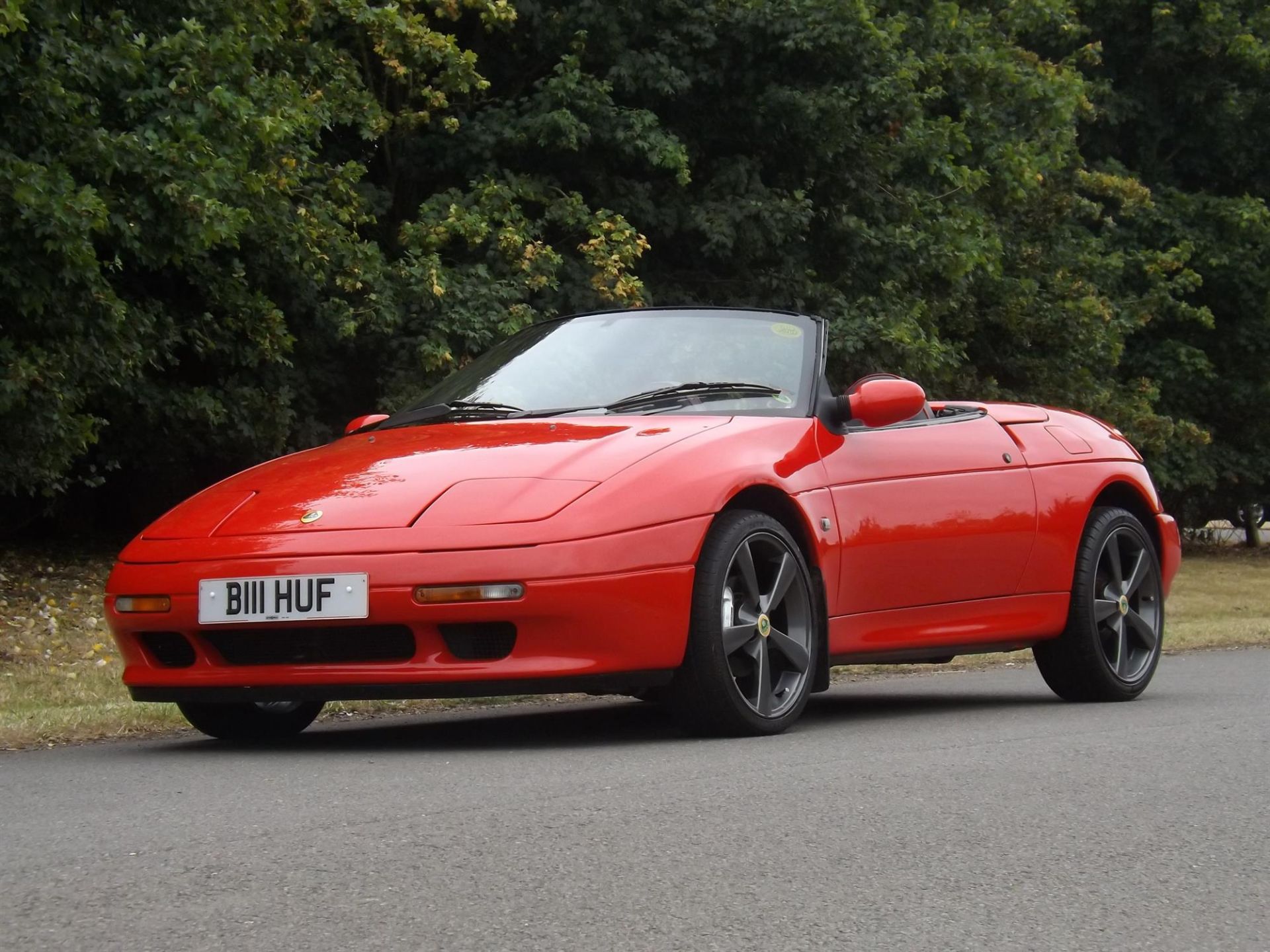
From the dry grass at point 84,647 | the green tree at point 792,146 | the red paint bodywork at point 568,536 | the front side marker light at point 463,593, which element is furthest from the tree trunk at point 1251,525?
the front side marker light at point 463,593

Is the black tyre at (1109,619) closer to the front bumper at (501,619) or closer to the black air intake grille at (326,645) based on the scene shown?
the front bumper at (501,619)

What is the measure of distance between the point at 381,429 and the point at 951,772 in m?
2.65

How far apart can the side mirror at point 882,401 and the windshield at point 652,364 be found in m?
0.18

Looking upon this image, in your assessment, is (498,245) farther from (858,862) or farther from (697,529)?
(858,862)

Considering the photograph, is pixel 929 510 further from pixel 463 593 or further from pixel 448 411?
pixel 463 593

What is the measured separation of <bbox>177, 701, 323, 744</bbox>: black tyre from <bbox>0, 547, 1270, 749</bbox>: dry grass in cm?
33

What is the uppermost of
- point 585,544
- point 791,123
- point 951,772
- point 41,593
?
point 791,123

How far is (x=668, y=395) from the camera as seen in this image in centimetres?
655

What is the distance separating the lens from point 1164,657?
1090 centimetres

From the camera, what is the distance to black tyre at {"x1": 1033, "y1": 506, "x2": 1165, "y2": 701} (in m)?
7.55

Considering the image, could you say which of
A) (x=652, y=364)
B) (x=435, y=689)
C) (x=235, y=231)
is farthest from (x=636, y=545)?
(x=235, y=231)

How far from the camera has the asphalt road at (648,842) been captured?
10.7 feet

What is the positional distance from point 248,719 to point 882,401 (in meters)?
2.35

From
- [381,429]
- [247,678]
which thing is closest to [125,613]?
[247,678]
